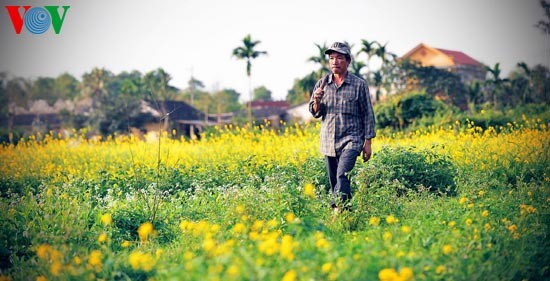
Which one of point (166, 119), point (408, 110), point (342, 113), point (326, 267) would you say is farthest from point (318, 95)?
point (166, 119)

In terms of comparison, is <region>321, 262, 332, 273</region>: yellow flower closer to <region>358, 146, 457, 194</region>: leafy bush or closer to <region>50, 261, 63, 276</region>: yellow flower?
<region>50, 261, 63, 276</region>: yellow flower

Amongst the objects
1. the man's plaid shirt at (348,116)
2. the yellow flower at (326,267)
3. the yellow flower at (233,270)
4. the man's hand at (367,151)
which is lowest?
the yellow flower at (326,267)

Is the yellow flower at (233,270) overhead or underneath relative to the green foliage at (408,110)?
underneath

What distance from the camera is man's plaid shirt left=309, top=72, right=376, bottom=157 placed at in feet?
16.3

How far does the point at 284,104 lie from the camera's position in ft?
207

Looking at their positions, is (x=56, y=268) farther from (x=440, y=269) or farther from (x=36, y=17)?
Result: (x=36, y=17)

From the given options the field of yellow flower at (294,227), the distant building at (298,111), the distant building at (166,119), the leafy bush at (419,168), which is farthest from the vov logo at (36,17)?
the distant building at (298,111)

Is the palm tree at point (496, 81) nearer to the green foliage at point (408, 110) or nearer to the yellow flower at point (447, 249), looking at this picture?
the green foliage at point (408, 110)

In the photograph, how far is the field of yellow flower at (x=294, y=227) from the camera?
261 centimetres

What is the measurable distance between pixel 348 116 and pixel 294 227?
2.42m

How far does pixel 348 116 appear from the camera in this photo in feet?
16.4

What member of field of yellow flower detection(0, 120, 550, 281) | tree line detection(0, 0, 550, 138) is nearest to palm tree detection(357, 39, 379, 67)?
tree line detection(0, 0, 550, 138)

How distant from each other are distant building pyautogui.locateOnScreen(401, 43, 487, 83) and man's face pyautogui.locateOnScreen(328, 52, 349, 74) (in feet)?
161

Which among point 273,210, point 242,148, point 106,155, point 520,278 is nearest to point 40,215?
point 273,210
